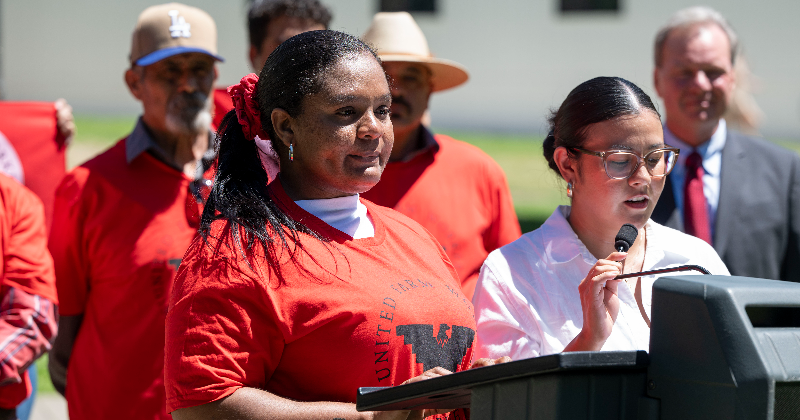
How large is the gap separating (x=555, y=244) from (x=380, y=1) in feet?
50.0

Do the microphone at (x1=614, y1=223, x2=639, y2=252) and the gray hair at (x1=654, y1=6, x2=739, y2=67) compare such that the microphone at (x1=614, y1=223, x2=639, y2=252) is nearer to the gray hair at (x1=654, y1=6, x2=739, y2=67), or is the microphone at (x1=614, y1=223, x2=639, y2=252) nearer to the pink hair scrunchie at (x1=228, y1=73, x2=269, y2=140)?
the pink hair scrunchie at (x1=228, y1=73, x2=269, y2=140)

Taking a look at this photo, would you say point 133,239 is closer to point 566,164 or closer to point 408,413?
point 566,164

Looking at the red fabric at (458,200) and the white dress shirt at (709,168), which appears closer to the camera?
the red fabric at (458,200)

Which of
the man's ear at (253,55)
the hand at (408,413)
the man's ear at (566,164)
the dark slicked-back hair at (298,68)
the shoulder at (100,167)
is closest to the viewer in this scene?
the hand at (408,413)

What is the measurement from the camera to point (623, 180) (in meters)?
2.46

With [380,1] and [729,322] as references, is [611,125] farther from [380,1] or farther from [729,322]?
[380,1]

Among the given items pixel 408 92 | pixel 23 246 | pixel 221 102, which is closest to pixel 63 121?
pixel 221 102

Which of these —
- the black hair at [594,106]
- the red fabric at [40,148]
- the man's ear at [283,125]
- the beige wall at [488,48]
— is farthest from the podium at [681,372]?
the beige wall at [488,48]

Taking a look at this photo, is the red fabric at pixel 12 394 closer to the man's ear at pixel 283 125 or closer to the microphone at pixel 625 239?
the man's ear at pixel 283 125

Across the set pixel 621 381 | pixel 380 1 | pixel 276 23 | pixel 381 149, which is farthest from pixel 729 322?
pixel 380 1

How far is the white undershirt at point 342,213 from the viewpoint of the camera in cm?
211

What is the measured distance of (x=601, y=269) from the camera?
2.11 metres

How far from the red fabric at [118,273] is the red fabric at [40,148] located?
1.62 m

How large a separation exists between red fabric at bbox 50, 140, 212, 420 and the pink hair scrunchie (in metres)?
1.26
